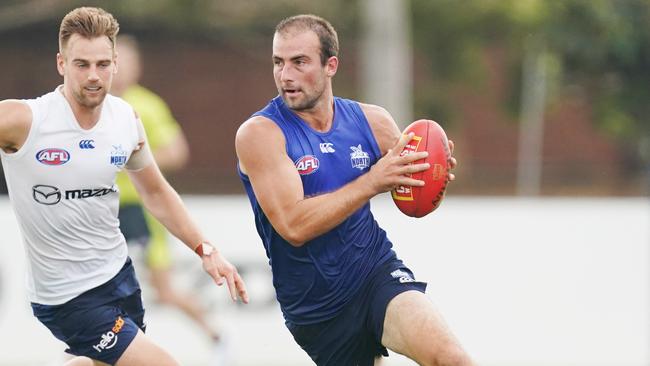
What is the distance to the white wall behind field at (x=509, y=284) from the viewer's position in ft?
33.5

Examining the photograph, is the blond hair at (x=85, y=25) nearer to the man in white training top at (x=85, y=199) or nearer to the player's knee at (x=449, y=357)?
the man in white training top at (x=85, y=199)

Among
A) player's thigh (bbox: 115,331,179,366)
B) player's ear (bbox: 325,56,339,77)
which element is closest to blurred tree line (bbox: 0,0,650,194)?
player's ear (bbox: 325,56,339,77)

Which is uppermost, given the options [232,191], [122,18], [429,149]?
[122,18]

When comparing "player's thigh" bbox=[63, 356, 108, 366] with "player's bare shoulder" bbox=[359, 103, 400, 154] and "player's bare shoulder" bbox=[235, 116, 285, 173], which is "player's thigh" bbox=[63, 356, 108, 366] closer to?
"player's bare shoulder" bbox=[235, 116, 285, 173]

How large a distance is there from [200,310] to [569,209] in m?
3.16

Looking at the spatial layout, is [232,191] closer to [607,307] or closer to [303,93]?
[607,307]

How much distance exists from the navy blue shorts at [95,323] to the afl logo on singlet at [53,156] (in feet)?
2.17

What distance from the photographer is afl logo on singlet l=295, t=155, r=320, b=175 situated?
18.5ft

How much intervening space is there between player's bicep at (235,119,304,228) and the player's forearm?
0.04 metres

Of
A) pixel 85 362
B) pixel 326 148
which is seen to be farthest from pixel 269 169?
pixel 85 362

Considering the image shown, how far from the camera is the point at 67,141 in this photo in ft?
18.2

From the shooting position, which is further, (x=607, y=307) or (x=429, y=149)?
(x=607, y=307)

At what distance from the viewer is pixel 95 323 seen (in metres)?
5.76

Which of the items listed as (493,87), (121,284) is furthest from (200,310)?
(493,87)
